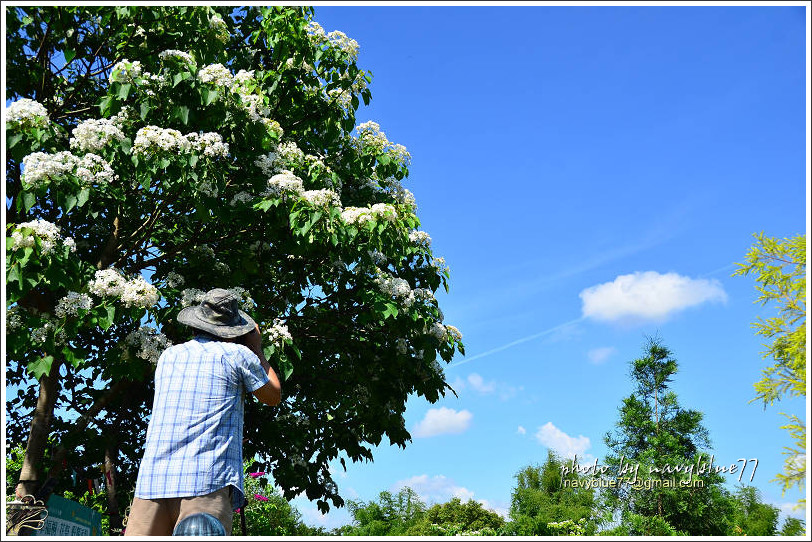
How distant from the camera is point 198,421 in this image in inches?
165

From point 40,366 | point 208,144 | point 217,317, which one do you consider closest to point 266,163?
point 208,144

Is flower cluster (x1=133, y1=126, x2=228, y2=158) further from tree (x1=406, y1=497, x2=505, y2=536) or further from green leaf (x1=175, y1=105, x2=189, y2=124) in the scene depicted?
tree (x1=406, y1=497, x2=505, y2=536)

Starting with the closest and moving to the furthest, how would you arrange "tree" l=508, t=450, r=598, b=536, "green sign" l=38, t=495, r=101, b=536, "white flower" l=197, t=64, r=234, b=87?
1. "green sign" l=38, t=495, r=101, b=536
2. "white flower" l=197, t=64, r=234, b=87
3. "tree" l=508, t=450, r=598, b=536

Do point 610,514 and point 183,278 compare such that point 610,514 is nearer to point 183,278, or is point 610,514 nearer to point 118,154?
point 183,278

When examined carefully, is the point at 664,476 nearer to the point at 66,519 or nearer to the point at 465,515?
the point at 465,515

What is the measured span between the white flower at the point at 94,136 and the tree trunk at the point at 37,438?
111 inches

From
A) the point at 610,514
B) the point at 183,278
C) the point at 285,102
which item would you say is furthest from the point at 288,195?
the point at 610,514

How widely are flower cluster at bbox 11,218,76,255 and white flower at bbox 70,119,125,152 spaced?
1.09 meters

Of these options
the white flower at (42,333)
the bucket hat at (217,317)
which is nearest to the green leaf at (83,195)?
the white flower at (42,333)

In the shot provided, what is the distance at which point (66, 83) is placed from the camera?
10336mm

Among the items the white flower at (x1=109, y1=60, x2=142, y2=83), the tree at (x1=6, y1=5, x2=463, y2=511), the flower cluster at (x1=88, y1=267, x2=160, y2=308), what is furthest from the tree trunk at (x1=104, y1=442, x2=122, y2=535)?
the white flower at (x1=109, y1=60, x2=142, y2=83)

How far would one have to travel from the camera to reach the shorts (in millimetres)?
4098

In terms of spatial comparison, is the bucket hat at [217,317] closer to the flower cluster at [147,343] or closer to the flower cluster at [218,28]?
the flower cluster at [147,343]

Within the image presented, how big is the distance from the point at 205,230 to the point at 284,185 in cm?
225
